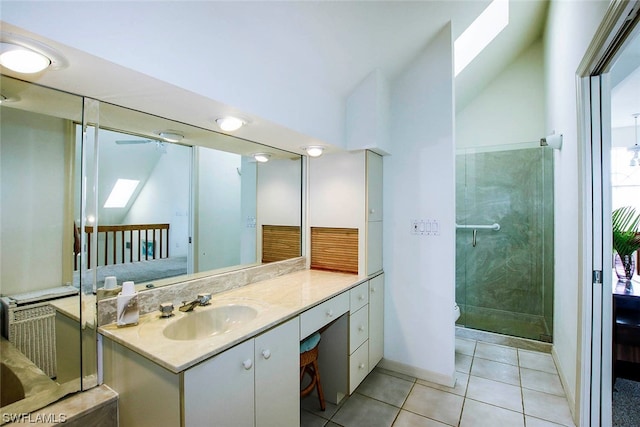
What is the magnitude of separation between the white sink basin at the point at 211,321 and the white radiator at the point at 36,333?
0.47 meters

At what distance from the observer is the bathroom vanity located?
103 cm

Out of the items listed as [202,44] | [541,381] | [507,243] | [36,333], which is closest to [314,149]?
[202,44]

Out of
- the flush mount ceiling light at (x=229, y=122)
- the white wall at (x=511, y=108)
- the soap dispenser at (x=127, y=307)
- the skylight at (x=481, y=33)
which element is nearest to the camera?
the soap dispenser at (x=127, y=307)

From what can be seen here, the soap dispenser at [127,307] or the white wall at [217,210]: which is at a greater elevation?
the white wall at [217,210]

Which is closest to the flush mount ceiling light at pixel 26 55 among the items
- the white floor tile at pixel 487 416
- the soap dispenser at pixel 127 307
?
the soap dispenser at pixel 127 307

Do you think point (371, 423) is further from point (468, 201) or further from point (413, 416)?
point (468, 201)

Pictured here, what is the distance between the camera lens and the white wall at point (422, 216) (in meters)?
2.19

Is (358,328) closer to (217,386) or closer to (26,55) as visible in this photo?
(217,386)

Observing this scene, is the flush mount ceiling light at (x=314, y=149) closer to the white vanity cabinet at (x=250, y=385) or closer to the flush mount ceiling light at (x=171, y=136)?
the flush mount ceiling light at (x=171, y=136)

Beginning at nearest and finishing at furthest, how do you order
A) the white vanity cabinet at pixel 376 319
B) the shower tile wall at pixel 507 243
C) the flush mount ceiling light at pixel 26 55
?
the flush mount ceiling light at pixel 26 55 < the white vanity cabinet at pixel 376 319 < the shower tile wall at pixel 507 243

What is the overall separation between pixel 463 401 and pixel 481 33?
3.10 meters

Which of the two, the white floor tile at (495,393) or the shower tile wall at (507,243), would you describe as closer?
the white floor tile at (495,393)

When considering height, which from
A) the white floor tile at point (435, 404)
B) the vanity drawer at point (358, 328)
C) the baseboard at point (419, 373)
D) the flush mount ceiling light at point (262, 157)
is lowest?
the white floor tile at point (435, 404)

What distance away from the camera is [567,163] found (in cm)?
212
